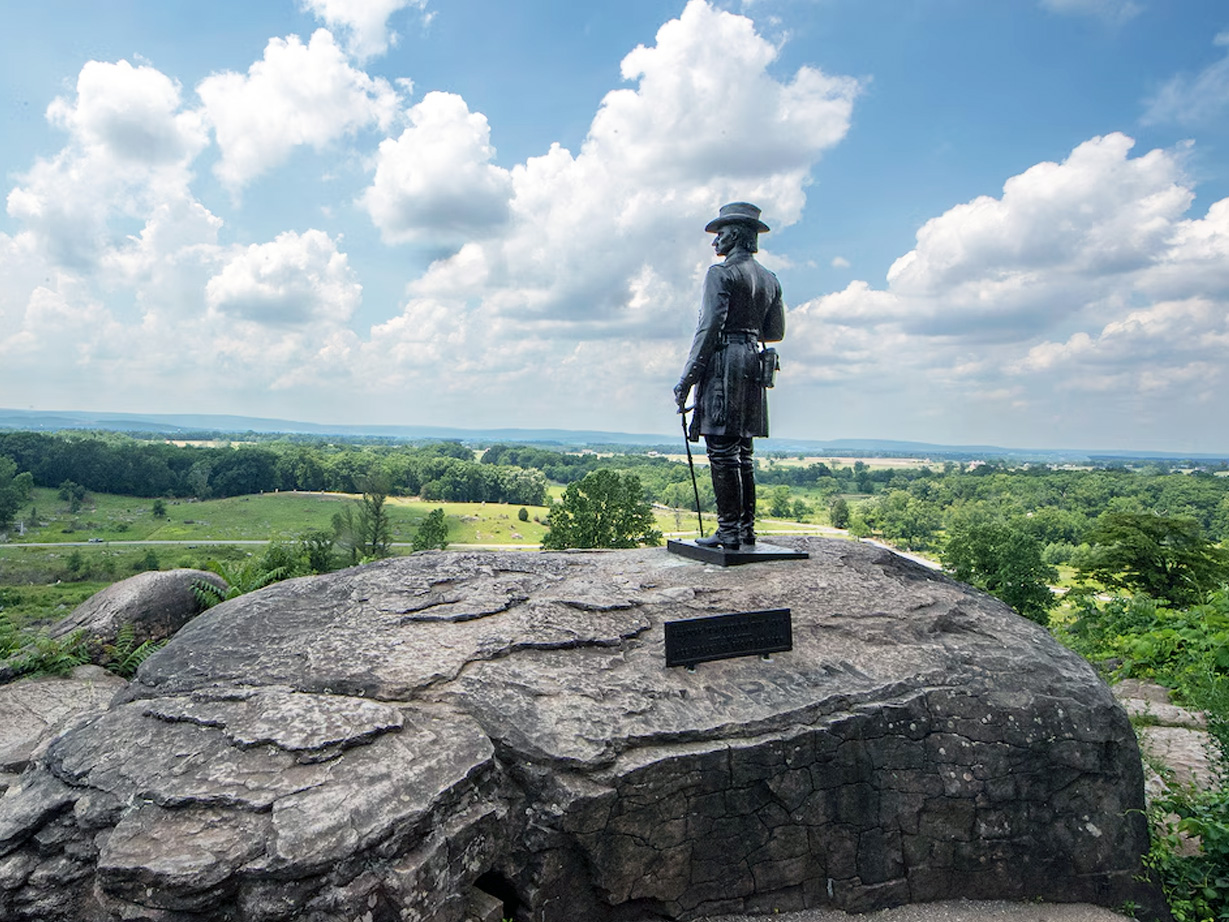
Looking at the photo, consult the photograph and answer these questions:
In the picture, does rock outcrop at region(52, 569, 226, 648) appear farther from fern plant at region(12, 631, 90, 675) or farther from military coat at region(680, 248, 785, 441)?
military coat at region(680, 248, 785, 441)

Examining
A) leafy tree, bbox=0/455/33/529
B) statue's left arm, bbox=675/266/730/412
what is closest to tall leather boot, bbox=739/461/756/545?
statue's left arm, bbox=675/266/730/412

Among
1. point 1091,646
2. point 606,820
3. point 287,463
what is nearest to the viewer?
point 606,820

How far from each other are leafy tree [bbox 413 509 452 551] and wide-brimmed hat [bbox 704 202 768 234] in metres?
20.9

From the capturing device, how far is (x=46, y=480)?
151 ft

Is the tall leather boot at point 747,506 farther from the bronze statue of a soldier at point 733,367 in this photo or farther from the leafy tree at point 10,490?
the leafy tree at point 10,490

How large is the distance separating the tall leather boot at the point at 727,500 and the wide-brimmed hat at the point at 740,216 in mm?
2837

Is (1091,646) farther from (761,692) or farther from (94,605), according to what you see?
(94,605)

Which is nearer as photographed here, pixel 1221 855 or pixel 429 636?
pixel 1221 855

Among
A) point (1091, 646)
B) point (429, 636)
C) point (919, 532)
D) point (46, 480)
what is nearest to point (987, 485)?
point (919, 532)

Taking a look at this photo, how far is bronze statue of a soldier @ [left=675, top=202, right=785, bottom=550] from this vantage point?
769 centimetres

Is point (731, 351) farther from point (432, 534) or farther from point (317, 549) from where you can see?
point (432, 534)

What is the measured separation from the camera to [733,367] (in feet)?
Answer: 25.6

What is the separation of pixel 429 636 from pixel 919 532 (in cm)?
5491

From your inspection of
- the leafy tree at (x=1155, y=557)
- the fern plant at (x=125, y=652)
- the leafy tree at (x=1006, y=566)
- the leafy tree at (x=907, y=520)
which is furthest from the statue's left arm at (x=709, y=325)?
the leafy tree at (x=907, y=520)
